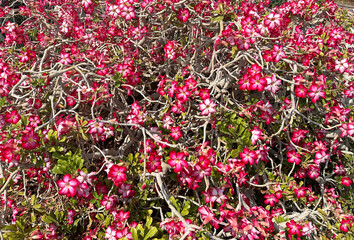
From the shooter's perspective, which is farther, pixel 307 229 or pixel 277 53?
pixel 277 53

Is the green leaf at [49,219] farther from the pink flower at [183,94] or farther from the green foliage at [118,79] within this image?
the pink flower at [183,94]

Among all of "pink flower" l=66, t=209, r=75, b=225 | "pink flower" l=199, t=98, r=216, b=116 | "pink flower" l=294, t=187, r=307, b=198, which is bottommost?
"pink flower" l=66, t=209, r=75, b=225

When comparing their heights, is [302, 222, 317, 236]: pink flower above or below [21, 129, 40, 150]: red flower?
below

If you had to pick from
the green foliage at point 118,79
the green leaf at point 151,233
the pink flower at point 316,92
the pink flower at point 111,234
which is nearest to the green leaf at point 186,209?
the green leaf at point 151,233

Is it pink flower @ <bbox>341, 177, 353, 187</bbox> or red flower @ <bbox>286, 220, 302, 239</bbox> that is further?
pink flower @ <bbox>341, 177, 353, 187</bbox>

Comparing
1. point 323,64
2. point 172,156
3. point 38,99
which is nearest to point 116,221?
point 172,156

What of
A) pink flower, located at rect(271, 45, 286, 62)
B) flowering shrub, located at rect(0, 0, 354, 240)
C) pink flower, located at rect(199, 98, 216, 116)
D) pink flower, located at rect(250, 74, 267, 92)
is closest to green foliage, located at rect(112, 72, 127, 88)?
flowering shrub, located at rect(0, 0, 354, 240)

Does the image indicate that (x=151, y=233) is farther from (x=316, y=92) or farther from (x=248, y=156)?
(x=316, y=92)

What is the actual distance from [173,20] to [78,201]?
5.50ft

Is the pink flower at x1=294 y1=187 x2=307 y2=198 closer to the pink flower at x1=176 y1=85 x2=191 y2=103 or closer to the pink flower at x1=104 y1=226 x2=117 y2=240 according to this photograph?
the pink flower at x1=176 y1=85 x2=191 y2=103

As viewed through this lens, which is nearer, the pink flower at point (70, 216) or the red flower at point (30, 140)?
the red flower at point (30, 140)

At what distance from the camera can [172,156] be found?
133cm

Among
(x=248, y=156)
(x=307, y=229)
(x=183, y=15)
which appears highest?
(x=183, y=15)

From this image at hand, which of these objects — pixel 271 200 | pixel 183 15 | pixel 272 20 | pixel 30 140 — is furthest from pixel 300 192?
pixel 30 140
